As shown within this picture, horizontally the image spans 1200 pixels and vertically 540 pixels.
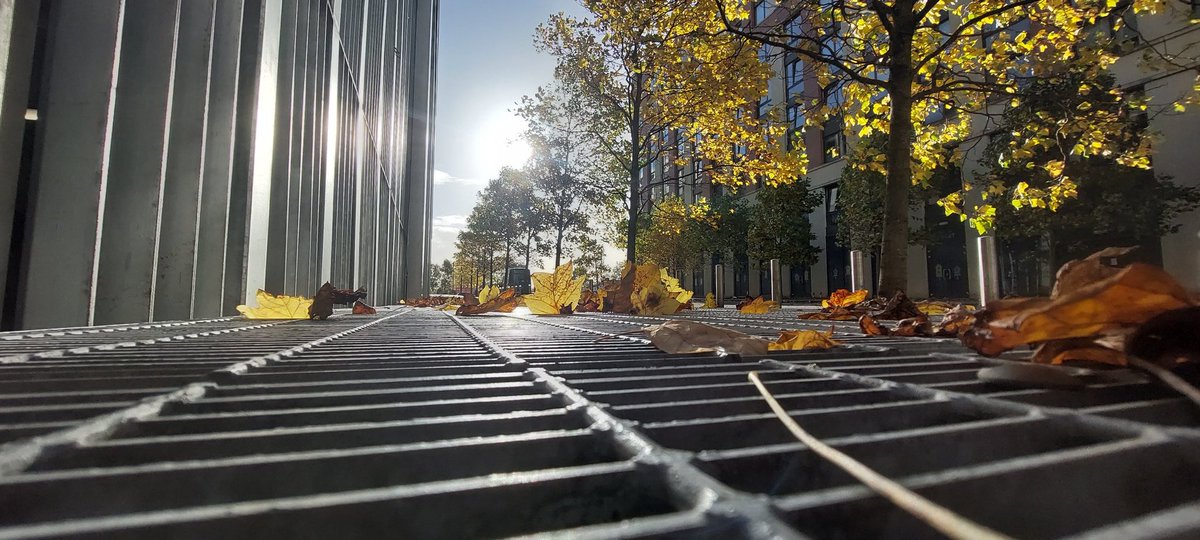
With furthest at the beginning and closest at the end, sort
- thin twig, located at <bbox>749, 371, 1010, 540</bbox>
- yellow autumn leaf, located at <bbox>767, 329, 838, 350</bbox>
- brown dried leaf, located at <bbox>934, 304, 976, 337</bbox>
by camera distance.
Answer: brown dried leaf, located at <bbox>934, 304, 976, 337</bbox>, yellow autumn leaf, located at <bbox>767, 329, 838, 350</bbox>, thin twig, located at <bbox>749, 371, 1010, 540</bbox>

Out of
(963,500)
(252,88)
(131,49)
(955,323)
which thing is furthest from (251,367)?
(252,88)

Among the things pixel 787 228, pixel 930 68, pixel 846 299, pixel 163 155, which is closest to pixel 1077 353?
pixel 846 299

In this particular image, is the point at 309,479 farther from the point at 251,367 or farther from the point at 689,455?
the point at 251,367

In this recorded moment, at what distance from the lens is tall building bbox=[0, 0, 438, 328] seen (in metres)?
3.14

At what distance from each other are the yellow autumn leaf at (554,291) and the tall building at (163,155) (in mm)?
2859

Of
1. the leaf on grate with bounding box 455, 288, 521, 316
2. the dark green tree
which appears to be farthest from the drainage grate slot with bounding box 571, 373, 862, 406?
the dark green tree

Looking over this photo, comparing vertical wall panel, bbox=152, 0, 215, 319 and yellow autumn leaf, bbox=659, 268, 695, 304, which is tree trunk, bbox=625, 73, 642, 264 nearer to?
yellow autumn leaf, bbox=659, 268, 695, 304

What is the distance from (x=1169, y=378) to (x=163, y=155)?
5.07 m

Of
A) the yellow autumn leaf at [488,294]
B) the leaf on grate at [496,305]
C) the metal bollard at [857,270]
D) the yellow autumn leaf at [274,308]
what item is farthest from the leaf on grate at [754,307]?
the yellow autumn leaf at [274,308]

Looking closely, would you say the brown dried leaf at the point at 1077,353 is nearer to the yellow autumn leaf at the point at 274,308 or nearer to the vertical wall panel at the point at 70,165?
the vertical wall panel at the point at 70,165

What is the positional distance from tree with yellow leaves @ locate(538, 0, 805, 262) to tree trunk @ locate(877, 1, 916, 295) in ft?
7.23

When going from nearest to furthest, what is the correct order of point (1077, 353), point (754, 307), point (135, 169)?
point (1077, 353)
point (135, 169)
point (754, 307)

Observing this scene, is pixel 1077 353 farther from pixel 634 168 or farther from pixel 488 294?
pixel 634 168

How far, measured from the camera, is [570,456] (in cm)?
84
